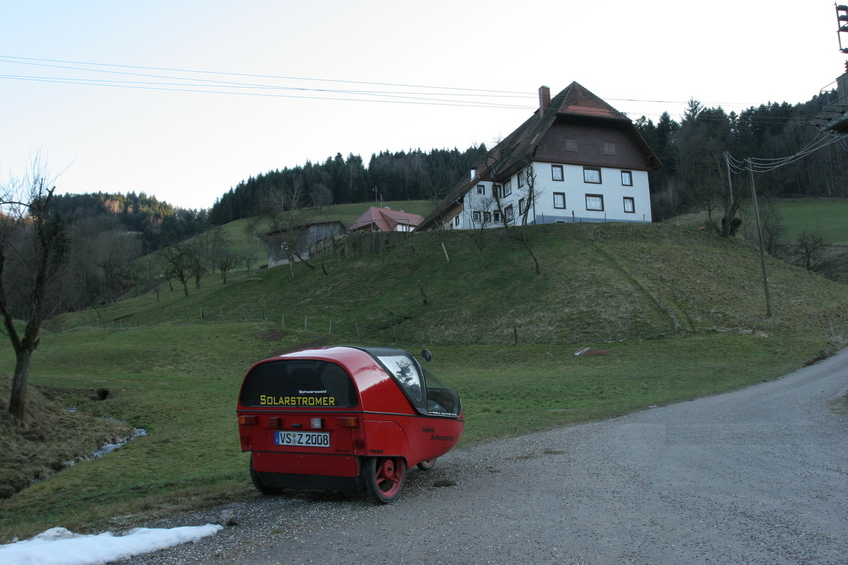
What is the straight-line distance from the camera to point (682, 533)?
5582 millimetres

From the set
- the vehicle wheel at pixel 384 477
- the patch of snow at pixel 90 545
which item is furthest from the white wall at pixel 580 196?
the patch of snow at pixel 90 545

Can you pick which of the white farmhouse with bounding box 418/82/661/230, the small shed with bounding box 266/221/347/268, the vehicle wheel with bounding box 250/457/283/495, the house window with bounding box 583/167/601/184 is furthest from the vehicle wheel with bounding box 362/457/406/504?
the small shed with bounding box 266/221/347/268

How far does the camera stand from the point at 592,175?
6088cm

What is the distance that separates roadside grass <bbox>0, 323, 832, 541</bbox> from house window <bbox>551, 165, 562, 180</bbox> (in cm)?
2908

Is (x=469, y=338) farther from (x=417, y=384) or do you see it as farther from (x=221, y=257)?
(x=221, y=257)

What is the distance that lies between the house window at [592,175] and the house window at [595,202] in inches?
61.1

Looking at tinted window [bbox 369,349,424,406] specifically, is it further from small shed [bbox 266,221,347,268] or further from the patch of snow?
small shed [bbox 266,221,347,268]

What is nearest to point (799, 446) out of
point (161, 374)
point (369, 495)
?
point (369, 495)

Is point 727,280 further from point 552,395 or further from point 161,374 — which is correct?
point 161,374

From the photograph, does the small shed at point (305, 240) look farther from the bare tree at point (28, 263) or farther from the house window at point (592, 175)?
the bare tree at point (28, 263)

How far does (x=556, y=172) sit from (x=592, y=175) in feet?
14.1

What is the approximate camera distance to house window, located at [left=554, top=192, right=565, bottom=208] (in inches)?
2335

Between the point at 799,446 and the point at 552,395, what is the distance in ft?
35.6

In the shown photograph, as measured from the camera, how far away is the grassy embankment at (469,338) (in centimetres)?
1200
